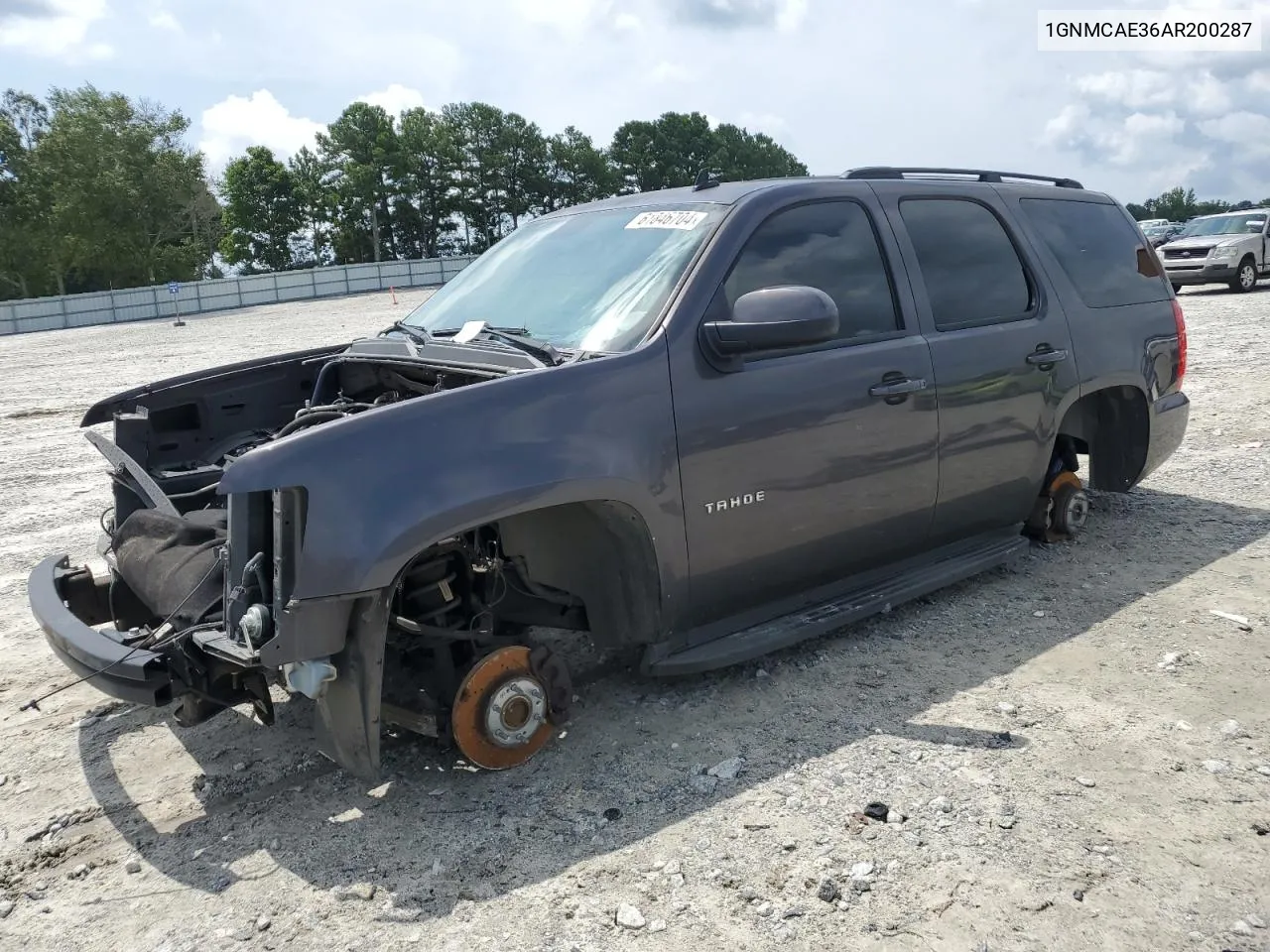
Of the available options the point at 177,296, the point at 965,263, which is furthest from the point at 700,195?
the point at 177,296

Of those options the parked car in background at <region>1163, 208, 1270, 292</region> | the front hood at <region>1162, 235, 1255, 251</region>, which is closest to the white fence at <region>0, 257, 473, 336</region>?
the front hood at <region>1162, 235, 1255, 251</region>

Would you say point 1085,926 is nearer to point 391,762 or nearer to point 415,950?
point 415,950

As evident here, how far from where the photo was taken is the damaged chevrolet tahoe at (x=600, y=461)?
3.03 m

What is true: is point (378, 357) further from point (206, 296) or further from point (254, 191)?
point (254, 191)

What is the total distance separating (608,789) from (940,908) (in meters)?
1.11

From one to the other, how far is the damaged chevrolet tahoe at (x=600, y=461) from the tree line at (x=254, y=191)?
178ft

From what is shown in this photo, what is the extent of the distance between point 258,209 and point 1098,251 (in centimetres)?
7295

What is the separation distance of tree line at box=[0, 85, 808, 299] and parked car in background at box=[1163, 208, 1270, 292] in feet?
134

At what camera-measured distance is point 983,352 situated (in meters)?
4.57

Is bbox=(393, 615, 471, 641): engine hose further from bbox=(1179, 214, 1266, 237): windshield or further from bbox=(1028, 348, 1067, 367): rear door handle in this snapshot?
bbox=(1179, 214, 1266, 237): windshield

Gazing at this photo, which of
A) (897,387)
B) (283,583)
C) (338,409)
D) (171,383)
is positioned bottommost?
(283,583)

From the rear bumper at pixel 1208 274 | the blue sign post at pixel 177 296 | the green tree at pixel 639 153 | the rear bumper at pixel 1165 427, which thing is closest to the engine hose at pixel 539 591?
the rear bumper at pixel 1165 427

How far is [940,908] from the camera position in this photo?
269cm

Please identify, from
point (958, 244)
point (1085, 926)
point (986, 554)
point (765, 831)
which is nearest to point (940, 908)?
point (1085, 926)
